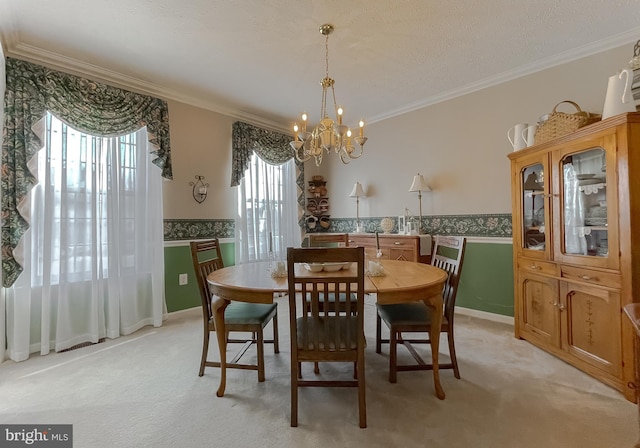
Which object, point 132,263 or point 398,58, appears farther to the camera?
point 132,263

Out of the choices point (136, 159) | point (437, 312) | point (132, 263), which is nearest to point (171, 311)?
point (132, 263)

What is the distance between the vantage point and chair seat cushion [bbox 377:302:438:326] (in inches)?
72.2

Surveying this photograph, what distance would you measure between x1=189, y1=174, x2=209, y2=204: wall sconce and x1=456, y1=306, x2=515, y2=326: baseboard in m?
3.43

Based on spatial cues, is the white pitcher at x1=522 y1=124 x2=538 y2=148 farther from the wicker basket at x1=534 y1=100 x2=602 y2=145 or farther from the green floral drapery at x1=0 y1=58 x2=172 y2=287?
the green floral drapery at x1=0 y1=58 x2=172 y2=287

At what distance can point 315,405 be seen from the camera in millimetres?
1708

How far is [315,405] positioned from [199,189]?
2804mm

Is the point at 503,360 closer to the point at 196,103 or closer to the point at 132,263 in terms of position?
the point at 132,263

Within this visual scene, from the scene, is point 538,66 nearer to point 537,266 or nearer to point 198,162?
point 537,266

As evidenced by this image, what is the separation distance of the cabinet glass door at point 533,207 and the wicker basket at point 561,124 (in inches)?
9.6

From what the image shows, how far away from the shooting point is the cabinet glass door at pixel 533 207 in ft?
7.91

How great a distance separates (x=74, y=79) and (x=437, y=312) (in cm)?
357

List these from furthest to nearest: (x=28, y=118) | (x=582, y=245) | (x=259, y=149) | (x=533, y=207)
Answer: (x=259, y=149) → (x=533, y=207) → (x=28, y=118) → (x=582, y=245)

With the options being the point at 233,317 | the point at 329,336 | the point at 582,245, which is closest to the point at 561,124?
the point at 582,245

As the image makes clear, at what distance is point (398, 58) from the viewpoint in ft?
8.82
